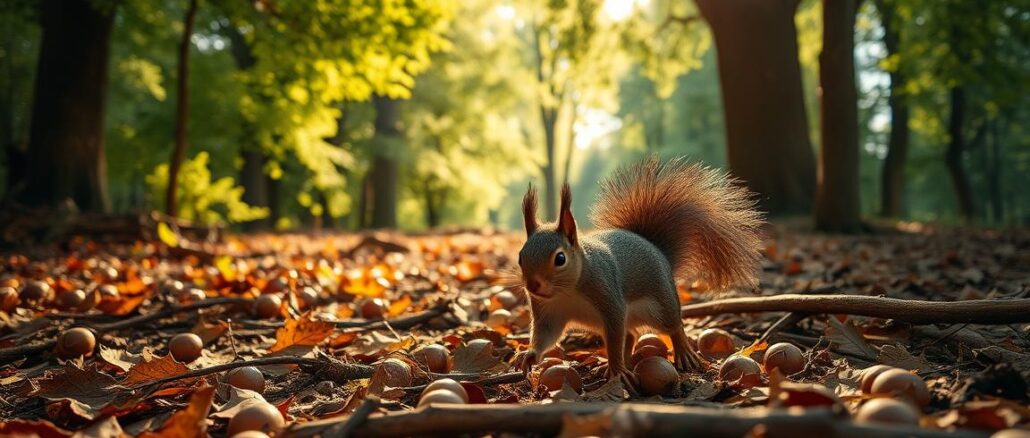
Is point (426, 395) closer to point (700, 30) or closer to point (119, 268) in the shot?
point (119, 268)

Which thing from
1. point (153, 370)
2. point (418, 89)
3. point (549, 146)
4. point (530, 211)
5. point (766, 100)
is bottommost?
point (153, 370)

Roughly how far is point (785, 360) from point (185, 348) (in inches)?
70.5

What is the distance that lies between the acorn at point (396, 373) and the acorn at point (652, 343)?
2.79 feet

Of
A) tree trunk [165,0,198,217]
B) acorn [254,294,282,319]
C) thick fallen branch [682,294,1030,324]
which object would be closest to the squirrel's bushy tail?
thick fallen branch [682,294,1030,324]

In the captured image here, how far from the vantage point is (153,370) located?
1746 mm

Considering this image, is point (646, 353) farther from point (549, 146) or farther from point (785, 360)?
point (549, 146)

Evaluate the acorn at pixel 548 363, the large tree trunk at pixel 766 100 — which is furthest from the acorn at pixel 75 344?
the large tree trunk at pixel 766 100

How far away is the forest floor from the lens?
1110 mm

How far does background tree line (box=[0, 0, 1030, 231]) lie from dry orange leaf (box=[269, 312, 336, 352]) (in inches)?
52.7

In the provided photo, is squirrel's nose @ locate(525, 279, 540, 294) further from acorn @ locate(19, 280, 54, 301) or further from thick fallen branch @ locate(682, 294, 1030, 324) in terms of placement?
acorn @ locate(19, 280, 54, 301)

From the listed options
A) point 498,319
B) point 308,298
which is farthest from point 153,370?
point 308,298

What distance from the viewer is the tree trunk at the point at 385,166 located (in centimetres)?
1659

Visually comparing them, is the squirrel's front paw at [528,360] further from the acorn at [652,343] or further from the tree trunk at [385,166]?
the tree trunk at [385,166]

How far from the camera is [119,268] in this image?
4.43 metres
